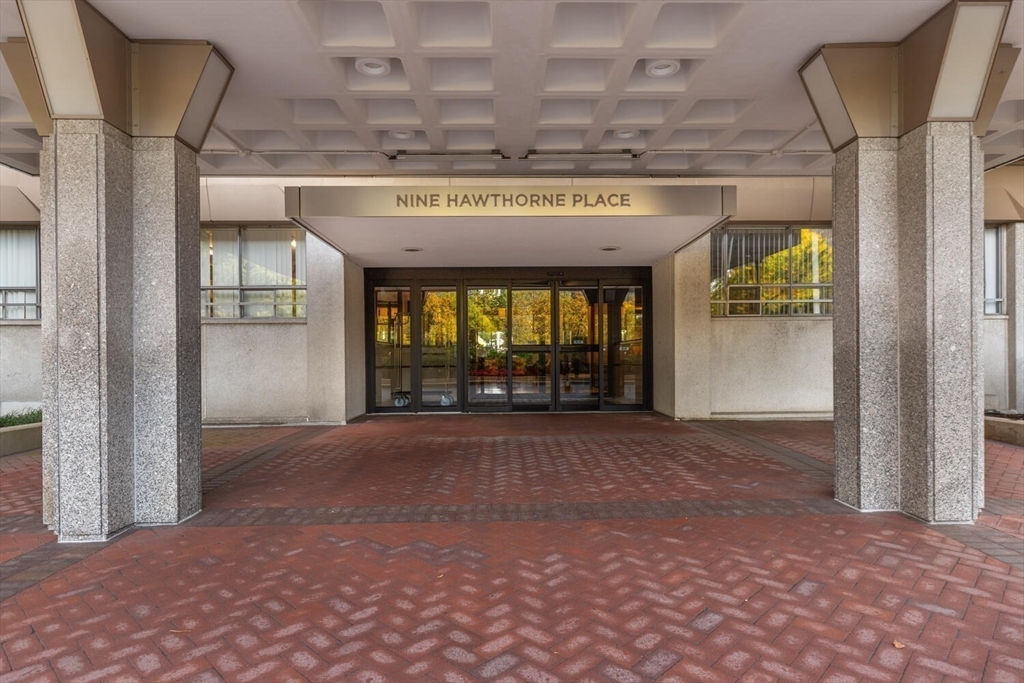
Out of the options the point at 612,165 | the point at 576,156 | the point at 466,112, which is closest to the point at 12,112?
the point at 466,112

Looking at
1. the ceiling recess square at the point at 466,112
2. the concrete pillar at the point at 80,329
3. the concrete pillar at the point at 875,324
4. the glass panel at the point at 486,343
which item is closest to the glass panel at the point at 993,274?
the concrete pillar at the point at 875,324

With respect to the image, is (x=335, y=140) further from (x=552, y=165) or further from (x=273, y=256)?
(x=273, y=256)

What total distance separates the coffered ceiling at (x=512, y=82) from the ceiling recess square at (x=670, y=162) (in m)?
0.05

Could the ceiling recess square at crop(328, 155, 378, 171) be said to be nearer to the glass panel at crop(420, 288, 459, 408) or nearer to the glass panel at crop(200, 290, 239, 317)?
the glass panel at crop(420, 288, 459, 408)

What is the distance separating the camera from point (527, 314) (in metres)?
12.4

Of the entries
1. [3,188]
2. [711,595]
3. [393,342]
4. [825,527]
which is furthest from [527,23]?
[3,188]

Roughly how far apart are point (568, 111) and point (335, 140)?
347cm

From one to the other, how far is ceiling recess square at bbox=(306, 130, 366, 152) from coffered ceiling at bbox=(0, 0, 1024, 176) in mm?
29

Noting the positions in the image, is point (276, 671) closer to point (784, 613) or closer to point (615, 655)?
point (615, 655)

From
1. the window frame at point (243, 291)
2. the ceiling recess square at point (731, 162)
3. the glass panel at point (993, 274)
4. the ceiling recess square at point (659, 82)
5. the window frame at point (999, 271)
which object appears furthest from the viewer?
the glass panel at point (993, 274)

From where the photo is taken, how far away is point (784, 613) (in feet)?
10.4

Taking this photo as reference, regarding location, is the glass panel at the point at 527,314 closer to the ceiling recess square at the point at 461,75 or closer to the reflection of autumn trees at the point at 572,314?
the reflection of autumn trees at the point at 572,314

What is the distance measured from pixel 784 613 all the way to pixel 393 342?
405 inches

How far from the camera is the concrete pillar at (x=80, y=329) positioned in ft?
14.5
